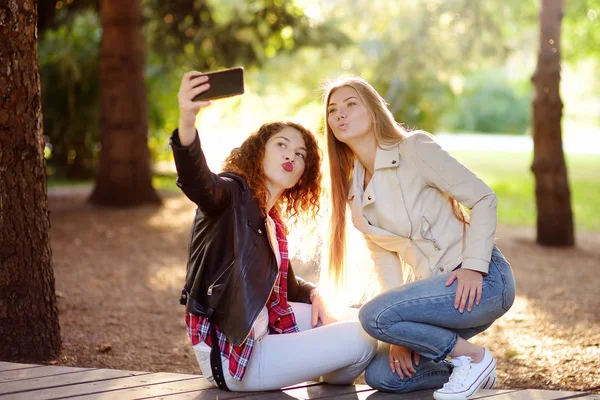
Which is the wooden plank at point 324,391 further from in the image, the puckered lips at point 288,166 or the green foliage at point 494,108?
the green foliage at point 494,108

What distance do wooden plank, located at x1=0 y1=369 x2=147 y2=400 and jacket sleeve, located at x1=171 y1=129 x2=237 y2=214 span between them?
92 centimetres

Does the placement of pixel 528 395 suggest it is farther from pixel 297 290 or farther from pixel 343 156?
pixel 343 156

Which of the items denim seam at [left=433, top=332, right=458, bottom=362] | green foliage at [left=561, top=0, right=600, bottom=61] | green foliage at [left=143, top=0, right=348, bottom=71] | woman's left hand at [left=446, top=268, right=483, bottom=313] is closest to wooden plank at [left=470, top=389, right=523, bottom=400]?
denim seam at [left=433, top=332, right=458, bottom=362]

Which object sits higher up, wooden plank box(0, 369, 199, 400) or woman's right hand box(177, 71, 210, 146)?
woman's right hand box(177, 71, 210, 146)

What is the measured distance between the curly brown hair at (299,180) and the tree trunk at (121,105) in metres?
7.10

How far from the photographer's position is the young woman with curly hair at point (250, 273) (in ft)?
9.43

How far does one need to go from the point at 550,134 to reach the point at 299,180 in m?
5.43

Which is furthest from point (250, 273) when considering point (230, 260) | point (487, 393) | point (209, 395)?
point (487, 393)

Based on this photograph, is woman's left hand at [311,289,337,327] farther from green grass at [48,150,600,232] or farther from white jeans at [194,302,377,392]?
green grass at [48,150,600,232]

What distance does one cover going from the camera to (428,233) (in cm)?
329

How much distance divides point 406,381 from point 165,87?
44.5 feet

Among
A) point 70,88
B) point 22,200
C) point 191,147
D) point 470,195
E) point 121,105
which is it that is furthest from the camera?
point 70,88

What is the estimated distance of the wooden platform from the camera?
9.78 feet

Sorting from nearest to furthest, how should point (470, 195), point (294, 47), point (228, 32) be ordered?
point (470, 195)
point (228, 32)
point (294, 47)
